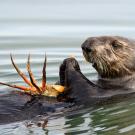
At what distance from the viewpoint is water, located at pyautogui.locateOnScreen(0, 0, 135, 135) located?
7645 mm

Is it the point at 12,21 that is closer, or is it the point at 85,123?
the point at 85,123

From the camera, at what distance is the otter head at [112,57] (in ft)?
27.4

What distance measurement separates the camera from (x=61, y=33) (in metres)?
12.6

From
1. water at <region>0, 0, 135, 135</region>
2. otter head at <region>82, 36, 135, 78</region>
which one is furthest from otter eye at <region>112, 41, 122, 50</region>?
water at <region>0, 0, 135, 135</region>

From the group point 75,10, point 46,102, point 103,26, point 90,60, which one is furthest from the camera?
point 75,10

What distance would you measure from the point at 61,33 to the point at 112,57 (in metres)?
4.19

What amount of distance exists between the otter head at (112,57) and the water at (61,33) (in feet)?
2.09

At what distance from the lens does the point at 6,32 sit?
12.5 m

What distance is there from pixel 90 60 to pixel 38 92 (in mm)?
906

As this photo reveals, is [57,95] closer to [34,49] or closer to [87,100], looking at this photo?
[87,100]

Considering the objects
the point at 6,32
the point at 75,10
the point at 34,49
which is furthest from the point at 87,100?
the point at 75,10

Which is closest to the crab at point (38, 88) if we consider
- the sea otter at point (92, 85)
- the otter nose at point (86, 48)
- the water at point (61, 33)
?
the sea otter at point (92, 85)

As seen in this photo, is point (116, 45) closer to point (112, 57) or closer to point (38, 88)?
point (112, 57)

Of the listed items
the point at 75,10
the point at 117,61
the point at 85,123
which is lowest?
the point at 85,123
